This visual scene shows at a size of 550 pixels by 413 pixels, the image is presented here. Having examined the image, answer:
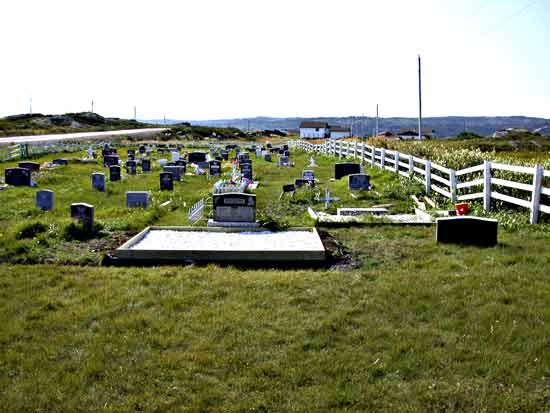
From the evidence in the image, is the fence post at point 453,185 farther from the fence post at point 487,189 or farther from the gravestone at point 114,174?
the gravestone at point 114,174

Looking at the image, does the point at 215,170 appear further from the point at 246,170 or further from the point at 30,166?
the point at 30,166

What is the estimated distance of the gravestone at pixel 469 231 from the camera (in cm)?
1047

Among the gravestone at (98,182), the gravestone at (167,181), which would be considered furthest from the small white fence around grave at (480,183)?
the gravestone at (98,182)

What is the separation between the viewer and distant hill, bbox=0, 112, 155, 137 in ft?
362

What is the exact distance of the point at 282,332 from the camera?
21.1ft

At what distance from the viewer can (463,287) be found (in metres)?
7.93

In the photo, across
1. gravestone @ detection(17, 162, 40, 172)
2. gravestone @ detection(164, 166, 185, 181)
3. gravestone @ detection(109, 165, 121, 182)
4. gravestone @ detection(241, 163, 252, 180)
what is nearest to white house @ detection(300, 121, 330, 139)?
gravestone @ detection(17, 162, 40, 172)

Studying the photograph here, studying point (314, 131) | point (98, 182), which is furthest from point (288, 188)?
point (314, 131)

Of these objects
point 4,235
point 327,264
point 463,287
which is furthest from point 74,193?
point 463,287

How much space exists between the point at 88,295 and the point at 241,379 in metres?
3.25

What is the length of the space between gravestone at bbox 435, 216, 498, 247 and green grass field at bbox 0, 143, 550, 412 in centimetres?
32

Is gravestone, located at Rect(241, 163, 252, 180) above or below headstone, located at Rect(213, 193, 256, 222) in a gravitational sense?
above

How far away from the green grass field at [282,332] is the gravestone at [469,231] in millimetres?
321

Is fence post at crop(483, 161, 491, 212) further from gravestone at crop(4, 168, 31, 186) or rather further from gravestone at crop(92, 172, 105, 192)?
gravestone at crop(4, 168, 31, 186)
